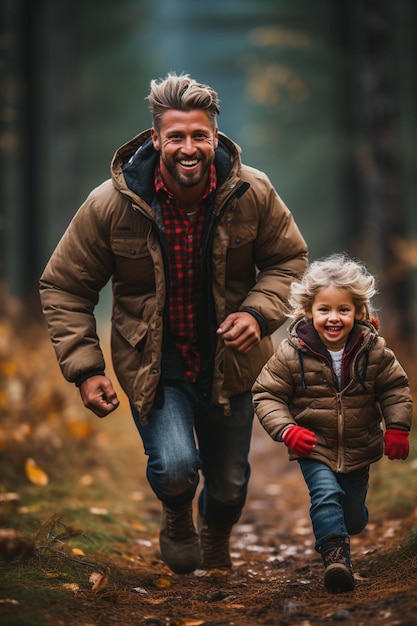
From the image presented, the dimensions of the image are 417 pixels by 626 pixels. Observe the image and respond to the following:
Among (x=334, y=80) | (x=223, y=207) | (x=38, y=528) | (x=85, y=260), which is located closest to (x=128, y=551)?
(x=38, y=528)

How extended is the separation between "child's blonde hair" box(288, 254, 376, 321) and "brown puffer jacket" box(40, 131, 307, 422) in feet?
1.39

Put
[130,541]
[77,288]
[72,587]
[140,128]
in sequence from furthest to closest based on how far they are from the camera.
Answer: [140,128]
[130,541]
[77,288]
[72,587]

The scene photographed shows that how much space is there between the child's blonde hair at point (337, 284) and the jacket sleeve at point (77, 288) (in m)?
1.14

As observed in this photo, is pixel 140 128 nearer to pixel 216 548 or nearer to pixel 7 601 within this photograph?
pixel 216 548

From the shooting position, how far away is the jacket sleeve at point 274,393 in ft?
13.6

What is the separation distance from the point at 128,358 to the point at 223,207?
1023mm

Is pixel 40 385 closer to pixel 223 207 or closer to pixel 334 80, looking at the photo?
pixel 223 207

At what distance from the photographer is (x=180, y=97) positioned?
4496 mm

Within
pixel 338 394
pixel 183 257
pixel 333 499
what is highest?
pixel 183 257

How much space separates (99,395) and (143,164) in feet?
4.33

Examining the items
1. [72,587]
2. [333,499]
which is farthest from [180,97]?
[72,587]

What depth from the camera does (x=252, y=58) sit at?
62.0 ft

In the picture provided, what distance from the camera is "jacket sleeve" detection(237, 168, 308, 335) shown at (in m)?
4.81

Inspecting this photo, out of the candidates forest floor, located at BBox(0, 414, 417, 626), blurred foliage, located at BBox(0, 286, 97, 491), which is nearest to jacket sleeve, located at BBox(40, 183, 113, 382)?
forest floor, located at BBox(0, 414, 417, 626)
